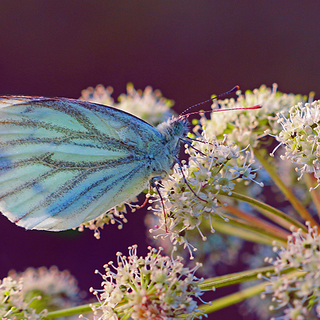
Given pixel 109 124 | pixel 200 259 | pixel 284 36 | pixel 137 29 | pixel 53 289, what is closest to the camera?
pixel 109 124

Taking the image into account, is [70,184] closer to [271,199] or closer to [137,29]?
[271,199]

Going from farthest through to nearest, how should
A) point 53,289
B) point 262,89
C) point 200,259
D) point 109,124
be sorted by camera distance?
point 200,259, point 53,289, point 262,89, point 109,124

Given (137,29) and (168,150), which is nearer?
(168,150)

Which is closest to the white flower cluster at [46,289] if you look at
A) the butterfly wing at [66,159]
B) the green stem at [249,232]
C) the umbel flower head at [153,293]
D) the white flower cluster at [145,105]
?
the butterfly wing at [66,159]

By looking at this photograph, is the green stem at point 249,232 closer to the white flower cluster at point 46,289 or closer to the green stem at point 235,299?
the green stem at point 235,299

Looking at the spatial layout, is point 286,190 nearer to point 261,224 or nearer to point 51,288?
point 261,224

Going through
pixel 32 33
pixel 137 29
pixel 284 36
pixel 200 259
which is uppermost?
pixel 32 33

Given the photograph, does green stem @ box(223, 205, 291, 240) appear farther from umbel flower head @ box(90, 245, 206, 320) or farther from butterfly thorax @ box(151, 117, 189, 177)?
umbel flower head @ box(90, 245, 206, 320)

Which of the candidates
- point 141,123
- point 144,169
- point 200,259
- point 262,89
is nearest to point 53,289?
point 200,259
